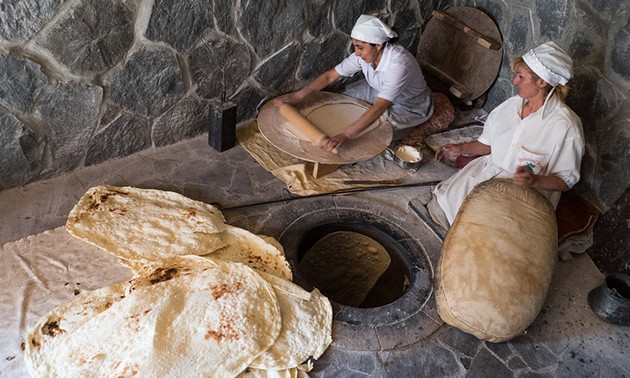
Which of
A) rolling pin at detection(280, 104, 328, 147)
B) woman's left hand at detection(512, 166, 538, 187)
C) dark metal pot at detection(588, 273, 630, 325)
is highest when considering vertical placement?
rolling pin at detection(280, 104, 328, 147)

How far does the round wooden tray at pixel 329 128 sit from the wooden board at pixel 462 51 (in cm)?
132

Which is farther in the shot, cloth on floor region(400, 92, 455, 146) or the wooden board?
the wooden board

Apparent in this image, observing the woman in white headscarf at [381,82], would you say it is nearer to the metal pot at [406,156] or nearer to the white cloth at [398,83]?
the white cloth at [398,83]

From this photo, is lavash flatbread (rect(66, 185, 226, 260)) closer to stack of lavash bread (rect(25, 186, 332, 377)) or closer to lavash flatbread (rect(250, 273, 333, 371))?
stack of lavash bread (rect(25, 186, 332, 377))

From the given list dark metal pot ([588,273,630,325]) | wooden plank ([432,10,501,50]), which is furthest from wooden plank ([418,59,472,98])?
dark metal pot ([588,273,630,325])

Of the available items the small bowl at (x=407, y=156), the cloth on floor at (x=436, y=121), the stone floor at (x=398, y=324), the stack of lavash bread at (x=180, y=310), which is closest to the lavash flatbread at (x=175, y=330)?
the stack of lavash bread at (x=180, y=310)

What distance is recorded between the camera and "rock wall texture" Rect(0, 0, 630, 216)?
3238 millimetres

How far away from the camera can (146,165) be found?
4012 millimetres

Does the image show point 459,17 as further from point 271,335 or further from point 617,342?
point 271,335

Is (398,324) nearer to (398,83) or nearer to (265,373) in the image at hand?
(265,373)

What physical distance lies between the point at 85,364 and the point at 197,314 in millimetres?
565

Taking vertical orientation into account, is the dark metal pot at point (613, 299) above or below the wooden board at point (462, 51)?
below

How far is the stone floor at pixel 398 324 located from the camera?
2.92m

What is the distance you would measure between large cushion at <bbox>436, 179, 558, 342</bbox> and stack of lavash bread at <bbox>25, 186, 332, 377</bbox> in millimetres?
761
